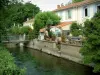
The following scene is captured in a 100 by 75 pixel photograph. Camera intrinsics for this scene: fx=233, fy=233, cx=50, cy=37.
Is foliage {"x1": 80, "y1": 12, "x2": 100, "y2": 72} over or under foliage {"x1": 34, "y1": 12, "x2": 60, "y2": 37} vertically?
under

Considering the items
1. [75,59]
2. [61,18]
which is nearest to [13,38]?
[61,18]

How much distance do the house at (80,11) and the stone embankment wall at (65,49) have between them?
6.47 metres

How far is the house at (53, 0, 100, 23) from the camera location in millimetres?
34772

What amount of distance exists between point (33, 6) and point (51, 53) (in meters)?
51.1

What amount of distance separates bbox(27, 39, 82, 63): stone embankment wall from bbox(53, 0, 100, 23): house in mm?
6468

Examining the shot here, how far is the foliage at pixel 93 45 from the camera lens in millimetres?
19375

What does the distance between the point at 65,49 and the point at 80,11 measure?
944 centimetres

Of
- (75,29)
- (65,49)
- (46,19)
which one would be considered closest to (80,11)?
(75,29)

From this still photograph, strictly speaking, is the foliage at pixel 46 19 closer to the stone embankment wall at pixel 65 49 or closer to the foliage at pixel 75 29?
the stone embankment wall at pixel 65 49

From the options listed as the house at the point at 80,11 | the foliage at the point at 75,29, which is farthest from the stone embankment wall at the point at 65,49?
the house at the point at 80,11

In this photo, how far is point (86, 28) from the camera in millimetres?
21812

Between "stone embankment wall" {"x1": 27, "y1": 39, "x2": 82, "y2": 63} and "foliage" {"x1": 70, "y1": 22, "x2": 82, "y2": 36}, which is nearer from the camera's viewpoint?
"stone embankment wall" {"x1": 27, "y1": 39, "x2": 82, "y2": 63}

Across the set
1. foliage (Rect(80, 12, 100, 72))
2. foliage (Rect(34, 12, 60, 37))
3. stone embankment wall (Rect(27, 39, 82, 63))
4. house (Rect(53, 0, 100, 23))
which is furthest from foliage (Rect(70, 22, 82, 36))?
foliage (Rect(80, 12, 100, 72))

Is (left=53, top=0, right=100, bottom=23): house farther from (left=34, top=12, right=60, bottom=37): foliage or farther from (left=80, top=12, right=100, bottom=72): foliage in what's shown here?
(left=80, top=12, right=100, bottom=72): foliage
